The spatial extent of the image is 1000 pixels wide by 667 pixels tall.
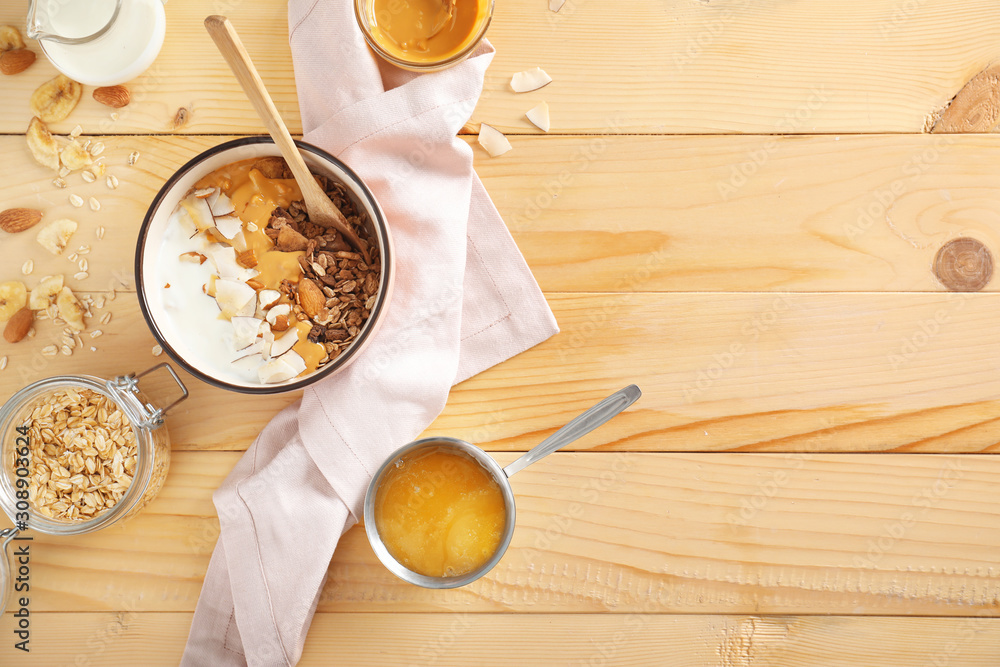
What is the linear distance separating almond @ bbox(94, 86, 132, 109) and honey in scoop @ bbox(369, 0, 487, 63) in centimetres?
37

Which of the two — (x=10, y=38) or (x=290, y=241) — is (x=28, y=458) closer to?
(x=290, y=241)

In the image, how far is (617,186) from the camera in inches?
37.0

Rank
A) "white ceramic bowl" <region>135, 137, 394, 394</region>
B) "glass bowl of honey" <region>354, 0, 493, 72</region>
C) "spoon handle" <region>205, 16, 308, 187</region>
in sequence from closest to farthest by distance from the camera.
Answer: "spoon handle" <region>205, 16, 308, 187</region>, "white ceramic bowl" <region>135, 137, 394, 394</region>, "glass bowl of honey" <region>354, 0, 493, 72</region>

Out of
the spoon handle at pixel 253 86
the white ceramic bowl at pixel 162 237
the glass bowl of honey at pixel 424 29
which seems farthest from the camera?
the glass bowl of honey at pixel 424 29

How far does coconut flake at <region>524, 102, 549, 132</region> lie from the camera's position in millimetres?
936

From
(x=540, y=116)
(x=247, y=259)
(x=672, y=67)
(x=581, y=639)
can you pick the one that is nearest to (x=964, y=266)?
(x=672, y=67)

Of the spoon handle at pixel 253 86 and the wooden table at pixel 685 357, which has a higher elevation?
the spoon handle at pixel 253 86

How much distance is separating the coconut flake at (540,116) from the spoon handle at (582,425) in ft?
1.27

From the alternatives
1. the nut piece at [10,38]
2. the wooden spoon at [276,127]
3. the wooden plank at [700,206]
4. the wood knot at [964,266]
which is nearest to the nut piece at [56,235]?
the wooden plank at [700,206]

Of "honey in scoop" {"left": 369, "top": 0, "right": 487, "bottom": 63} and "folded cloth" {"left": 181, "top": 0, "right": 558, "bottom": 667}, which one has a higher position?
"honey in scoop" {"left": 369, "top": 0, "right": 487, "bottom": 63}

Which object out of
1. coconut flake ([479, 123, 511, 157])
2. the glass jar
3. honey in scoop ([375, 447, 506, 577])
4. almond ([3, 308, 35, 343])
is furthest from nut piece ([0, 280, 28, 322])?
coconut flake ([479, 123, 511, 157])

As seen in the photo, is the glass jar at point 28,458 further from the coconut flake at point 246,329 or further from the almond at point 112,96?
the almond at point 112,96

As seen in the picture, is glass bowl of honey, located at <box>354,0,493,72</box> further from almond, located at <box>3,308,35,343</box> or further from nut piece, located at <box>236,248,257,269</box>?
almond, located at <box>3,308,35,343</box>

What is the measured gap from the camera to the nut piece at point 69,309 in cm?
91
